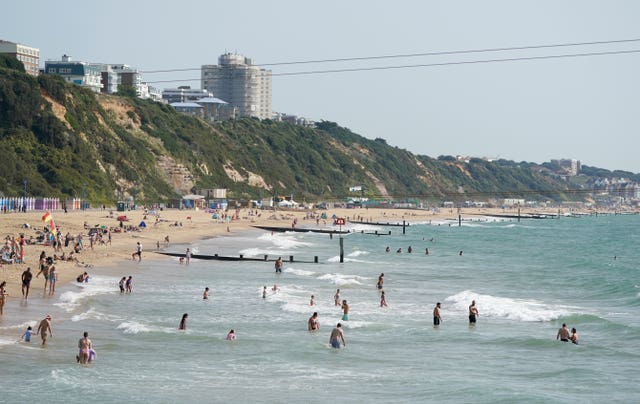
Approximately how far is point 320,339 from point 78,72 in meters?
138

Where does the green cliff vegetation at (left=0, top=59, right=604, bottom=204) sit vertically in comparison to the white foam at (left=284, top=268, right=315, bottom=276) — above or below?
above

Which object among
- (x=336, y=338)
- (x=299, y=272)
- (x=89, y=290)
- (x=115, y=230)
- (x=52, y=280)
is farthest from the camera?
(x=115, y=230)

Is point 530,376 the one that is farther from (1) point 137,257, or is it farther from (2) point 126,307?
(1) point 137,257

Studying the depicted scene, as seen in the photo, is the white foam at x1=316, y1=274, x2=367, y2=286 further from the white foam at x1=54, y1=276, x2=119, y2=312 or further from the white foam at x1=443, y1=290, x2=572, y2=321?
the white foam at x1=54, y1=276, x2=119, y2=312

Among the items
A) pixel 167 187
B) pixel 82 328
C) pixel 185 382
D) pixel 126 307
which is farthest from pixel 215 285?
pixel 167 187

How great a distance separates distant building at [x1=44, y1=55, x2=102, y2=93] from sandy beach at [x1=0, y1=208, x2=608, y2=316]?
49.6 metres

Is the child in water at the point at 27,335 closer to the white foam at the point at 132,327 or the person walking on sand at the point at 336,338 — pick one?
the white foam at the point at 132,327

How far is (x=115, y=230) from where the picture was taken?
70.1m

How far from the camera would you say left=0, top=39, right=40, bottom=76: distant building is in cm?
15638

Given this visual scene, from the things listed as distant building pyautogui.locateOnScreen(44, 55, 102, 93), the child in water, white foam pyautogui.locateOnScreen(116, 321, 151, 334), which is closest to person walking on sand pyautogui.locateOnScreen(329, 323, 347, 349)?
white foam pyautogui.locateOnScreen(116, 321, 151, 334)

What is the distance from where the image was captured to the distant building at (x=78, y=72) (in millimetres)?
157500

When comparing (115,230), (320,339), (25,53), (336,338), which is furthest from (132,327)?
(25,53)

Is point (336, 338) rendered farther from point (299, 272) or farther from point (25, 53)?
point (25, 53)

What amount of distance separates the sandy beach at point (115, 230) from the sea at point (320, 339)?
1272mm
